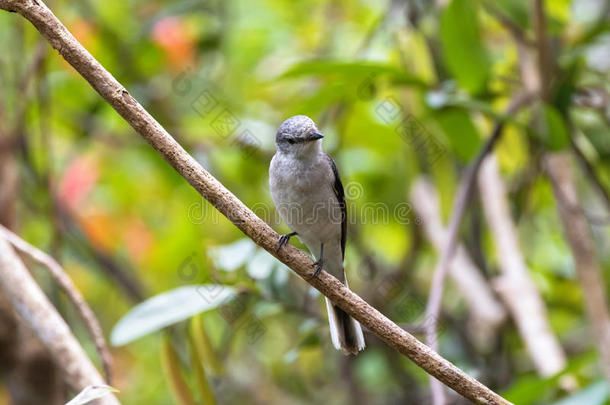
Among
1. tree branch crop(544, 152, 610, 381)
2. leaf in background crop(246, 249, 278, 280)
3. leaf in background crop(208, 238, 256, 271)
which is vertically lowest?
tree branch crop(544, 152, 610, 381)

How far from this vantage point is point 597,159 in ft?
10.7

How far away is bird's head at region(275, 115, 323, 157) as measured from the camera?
8.84 ft

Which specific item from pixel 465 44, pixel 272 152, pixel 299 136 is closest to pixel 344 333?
pixel 299 136

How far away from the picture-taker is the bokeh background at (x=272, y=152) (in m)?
2.90

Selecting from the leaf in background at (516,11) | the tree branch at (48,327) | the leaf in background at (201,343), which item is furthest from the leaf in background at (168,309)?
the leaf in background at (516,11)

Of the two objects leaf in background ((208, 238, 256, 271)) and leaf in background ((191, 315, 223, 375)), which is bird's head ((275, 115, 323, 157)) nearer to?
leaf in background ((208, 238, 256, 271))

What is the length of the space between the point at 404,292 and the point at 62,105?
240cm

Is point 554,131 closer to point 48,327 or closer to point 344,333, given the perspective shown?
point 344,333

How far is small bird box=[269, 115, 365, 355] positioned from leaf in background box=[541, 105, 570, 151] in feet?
2.80

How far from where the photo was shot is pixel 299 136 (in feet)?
8.87

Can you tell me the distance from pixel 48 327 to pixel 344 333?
1.01 meters

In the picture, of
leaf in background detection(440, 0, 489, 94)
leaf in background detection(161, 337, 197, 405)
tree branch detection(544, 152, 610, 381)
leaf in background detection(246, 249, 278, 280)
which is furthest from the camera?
leaf in background detection(440, 0, 489, 94)

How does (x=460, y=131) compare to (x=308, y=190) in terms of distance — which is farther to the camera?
(x=460, y=131)

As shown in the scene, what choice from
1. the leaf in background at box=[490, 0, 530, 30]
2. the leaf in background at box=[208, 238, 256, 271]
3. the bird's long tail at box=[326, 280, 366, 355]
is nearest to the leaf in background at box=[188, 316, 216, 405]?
the leaf in background at box=[208, 238, 256, 271]
